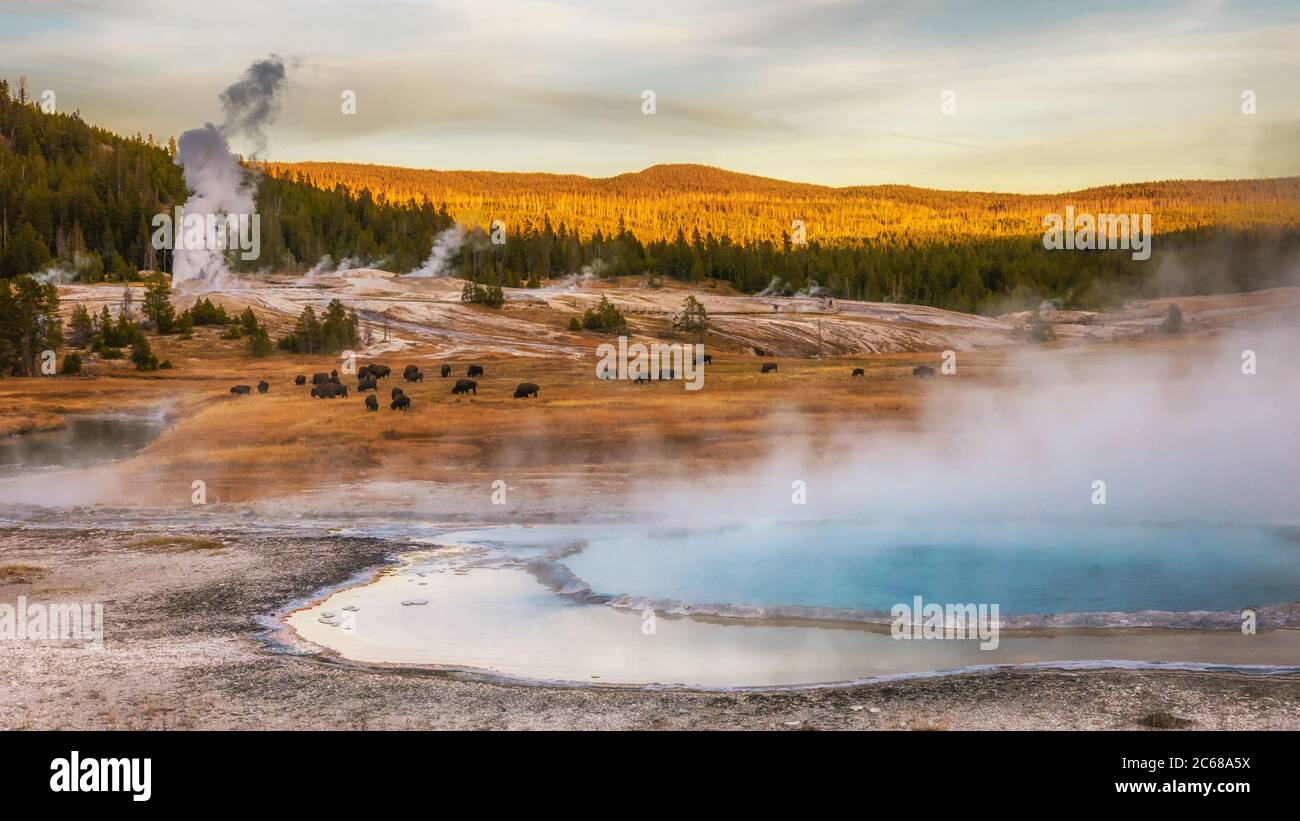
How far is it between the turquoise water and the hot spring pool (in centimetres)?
7

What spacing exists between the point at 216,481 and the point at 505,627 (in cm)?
1761

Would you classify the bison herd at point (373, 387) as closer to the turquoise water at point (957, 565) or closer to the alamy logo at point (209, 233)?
the turquoise water at point (957, 565)

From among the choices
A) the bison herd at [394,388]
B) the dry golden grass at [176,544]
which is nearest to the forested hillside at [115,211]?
the bison herd at [394,388]

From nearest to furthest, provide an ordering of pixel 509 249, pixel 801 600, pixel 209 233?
pixel 801 600 → pixel 209 233 → pixel 509 249

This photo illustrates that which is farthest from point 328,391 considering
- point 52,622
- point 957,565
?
point 957,565

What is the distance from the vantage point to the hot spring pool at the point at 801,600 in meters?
16.2

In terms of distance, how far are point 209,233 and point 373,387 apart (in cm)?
6327

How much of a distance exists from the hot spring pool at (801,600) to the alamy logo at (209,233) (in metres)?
85.3

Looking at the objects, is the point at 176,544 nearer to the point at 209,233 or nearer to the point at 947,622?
the point at 947,622

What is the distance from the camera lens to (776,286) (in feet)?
399

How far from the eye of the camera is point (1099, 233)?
17125 centimetres
